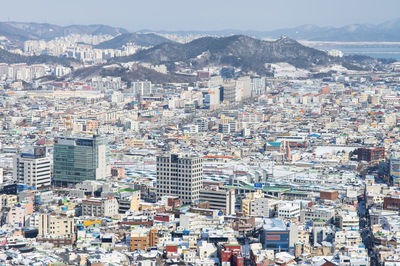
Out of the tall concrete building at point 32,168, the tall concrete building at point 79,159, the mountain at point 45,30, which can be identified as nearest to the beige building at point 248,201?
the tall concrete building at point 79,159

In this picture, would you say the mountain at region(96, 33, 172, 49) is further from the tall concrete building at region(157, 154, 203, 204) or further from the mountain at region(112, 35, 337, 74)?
the tall concrete building at region(157, 154, 203, 204)

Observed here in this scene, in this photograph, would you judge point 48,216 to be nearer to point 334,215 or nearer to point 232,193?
point 232,193

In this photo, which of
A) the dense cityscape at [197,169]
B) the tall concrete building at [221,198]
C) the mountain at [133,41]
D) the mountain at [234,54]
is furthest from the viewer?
the mountain at [133,41]

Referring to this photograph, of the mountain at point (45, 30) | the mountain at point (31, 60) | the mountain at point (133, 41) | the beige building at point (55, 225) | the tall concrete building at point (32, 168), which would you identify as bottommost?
the beige building at point (55, 225)

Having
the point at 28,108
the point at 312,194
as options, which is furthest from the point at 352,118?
the point at 312,194

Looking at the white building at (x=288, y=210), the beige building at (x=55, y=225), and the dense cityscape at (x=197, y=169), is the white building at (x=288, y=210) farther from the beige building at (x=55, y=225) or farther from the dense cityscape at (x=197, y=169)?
the beige building at (x=55, y=225)

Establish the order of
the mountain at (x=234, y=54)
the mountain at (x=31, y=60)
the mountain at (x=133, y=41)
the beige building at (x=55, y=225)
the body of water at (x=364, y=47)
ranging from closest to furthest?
the beige building at (x=55, y=225) → the mountain at (x=234, y=54) → the mountain at (x=31, y=60) → the mountain at (x=133, y=41) → the body of water at (x=364, y=47)

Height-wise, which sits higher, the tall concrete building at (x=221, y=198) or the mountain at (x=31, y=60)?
the mountain at (x=31, y=60)
